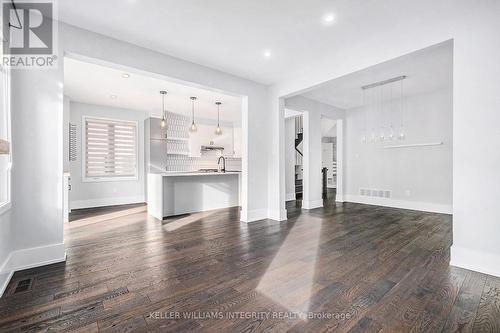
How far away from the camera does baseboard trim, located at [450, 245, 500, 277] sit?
2359 mm

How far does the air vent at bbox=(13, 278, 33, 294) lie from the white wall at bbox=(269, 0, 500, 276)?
4241 millimetres

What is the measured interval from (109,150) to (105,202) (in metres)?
1.45

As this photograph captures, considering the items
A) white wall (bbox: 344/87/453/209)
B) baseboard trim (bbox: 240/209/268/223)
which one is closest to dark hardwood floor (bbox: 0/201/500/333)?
baseboard trim (bbox: 240/209/268/223)

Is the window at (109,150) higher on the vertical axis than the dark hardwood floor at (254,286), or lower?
higher

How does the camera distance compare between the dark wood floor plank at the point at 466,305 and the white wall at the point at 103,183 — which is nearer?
the dark wood floor plank at the point at 466,305

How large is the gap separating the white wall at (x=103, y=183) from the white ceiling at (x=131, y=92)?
0.24 meters

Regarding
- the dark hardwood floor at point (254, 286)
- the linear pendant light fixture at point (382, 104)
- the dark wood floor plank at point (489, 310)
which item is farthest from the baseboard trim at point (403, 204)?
the dark wood floor plank at point (489, 310)

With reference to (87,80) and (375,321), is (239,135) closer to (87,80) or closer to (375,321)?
(87,80)

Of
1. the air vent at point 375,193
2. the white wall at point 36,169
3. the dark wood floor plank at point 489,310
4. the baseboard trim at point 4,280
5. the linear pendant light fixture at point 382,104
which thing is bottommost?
the dark wood floor plank at point 489,310

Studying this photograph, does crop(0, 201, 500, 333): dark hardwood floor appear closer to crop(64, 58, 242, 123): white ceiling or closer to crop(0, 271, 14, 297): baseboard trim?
crop(0, 271, 14, 297): baseboard trim

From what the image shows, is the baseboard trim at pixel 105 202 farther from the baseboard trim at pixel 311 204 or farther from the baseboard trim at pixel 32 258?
the baseboard trim at pixel 311 204

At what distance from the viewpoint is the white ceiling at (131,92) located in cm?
429

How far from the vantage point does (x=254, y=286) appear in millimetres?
2135

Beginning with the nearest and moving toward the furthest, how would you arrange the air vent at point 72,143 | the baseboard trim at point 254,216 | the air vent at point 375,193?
the baseboard trim at point 254,216
the air vent at point 72,143
the air vent at point 375,193
